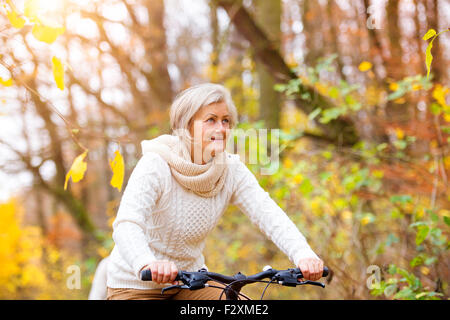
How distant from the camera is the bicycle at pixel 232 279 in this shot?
1.78 m

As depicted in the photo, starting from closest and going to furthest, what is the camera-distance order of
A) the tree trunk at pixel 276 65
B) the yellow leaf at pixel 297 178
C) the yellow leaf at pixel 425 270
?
1. the yellow leaf at pixel 425 270
2. the yellow leaf at pixel 297 178
3. the tree trunk at pixel 276 65

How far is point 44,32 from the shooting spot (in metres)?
2.04

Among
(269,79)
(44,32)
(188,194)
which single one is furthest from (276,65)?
(44,32)

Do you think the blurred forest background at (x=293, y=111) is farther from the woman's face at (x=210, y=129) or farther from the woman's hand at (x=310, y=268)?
the woman's hand at (x=310, y=268)

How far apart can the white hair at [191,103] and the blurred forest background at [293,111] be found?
0.52 metres

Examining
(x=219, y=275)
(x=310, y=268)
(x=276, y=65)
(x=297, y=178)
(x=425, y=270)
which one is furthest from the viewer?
(x=276, y=65)

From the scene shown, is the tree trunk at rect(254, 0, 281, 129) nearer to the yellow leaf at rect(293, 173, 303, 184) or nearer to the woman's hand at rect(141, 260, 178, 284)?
the yellow leaf at rect(293, 173, 303, 184)

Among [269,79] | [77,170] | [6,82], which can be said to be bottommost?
[77,170]

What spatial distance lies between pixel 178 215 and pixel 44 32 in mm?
1081

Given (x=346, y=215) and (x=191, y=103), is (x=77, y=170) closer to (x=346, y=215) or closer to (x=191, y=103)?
(x=191, y=103)

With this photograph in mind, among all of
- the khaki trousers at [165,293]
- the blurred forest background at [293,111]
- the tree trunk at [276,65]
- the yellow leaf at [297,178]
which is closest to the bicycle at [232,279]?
the khaki trousers at [165,293]

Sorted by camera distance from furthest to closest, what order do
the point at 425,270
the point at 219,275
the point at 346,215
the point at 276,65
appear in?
1. the point at 276,65
2. the point at 346,215
3. the point at 425,270
4. the point at 219,275
